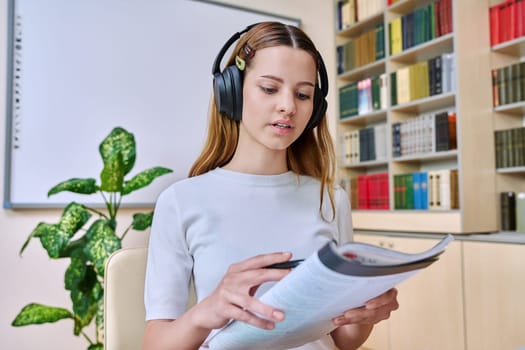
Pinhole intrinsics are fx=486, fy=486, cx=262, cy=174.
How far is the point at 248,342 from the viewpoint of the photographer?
2.34 ft

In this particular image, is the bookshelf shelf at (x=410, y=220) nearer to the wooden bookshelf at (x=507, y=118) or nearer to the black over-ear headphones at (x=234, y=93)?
the wooden bookshelf at (x=507, y=118)

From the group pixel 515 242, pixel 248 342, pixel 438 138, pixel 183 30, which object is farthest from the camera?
pixel 183 30

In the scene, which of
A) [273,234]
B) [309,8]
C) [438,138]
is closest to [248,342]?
[273,234]

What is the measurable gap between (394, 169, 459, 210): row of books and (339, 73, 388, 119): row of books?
0.56 meters

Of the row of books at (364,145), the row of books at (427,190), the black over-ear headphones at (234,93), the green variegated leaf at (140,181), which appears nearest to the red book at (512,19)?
the row of books at (427,190)

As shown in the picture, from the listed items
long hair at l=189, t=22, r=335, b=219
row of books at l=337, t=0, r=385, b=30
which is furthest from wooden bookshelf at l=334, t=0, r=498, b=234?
long hair at l=189, t=22, r=335, b=219

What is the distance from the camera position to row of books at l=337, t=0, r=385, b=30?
3.37 m

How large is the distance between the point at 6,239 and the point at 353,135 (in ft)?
7.69

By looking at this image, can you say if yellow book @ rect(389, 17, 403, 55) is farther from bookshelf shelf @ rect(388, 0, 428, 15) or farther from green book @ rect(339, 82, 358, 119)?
green book @ rect(339, 82, 358, 119)

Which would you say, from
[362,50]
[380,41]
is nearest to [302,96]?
[380,41]

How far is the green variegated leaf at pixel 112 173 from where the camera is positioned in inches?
82.4

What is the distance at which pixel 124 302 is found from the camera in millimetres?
1055

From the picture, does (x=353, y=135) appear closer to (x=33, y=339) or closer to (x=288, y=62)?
(x=33, y=339)

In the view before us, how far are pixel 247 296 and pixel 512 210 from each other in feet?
8.16
